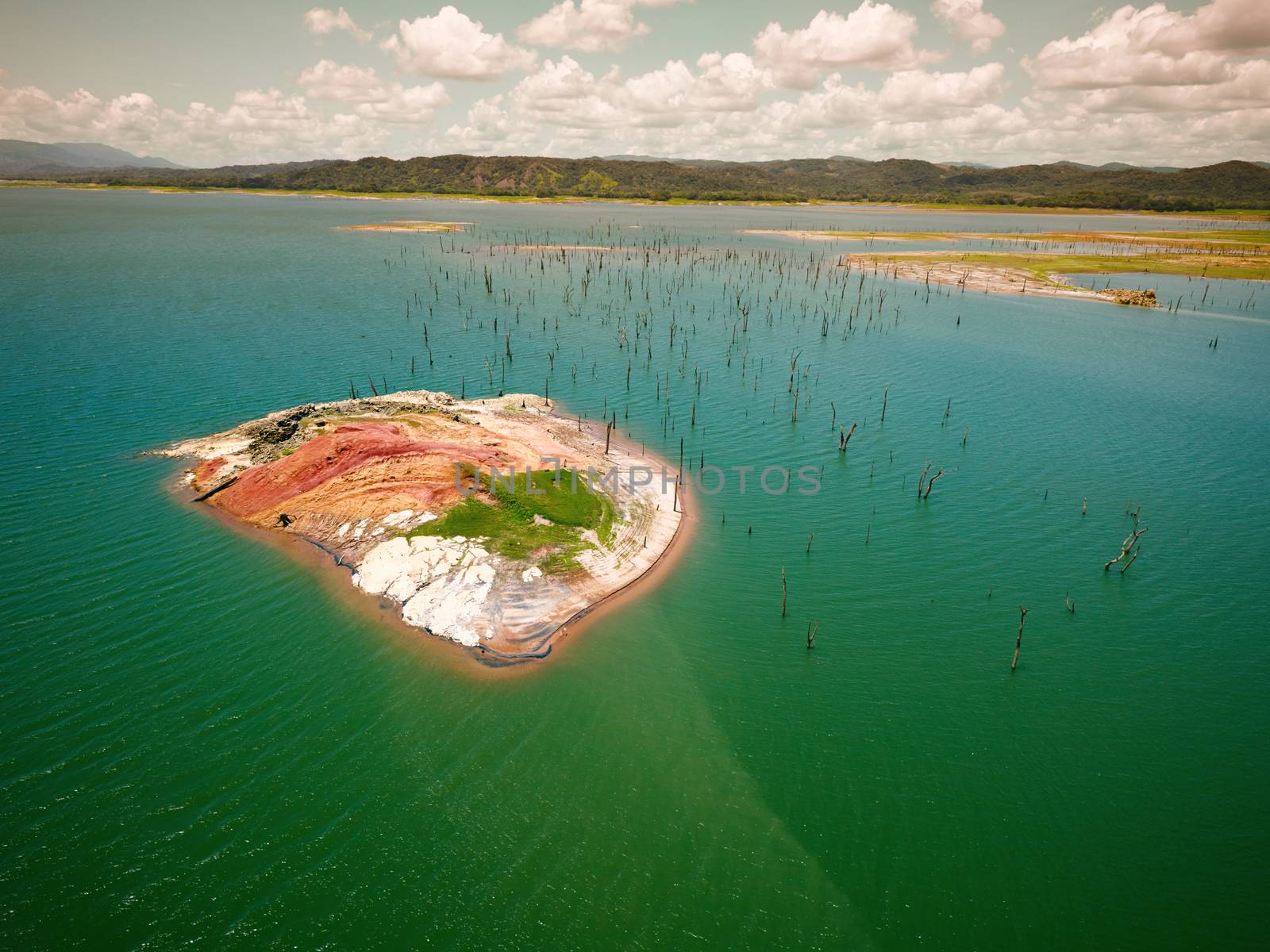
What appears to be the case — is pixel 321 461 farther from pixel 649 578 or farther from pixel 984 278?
pixel 984 278

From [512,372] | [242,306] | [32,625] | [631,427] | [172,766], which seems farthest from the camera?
[242,306]

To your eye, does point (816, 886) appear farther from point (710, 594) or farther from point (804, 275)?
point (804, 275)

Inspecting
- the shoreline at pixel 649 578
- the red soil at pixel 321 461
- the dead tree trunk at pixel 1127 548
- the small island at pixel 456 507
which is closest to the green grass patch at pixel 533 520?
the small island at pixel 456 507

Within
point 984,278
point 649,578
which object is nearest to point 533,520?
point 649,578

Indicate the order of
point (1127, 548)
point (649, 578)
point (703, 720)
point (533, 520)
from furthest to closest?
1. point (1127, 548)
2. point (533, 520)
3. point (649, 578)
4. point (703, 720)

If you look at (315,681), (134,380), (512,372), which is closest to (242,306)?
(134,380)

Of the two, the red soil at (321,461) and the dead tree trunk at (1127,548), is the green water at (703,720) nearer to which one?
the dead tree trunk at (1127,548)
